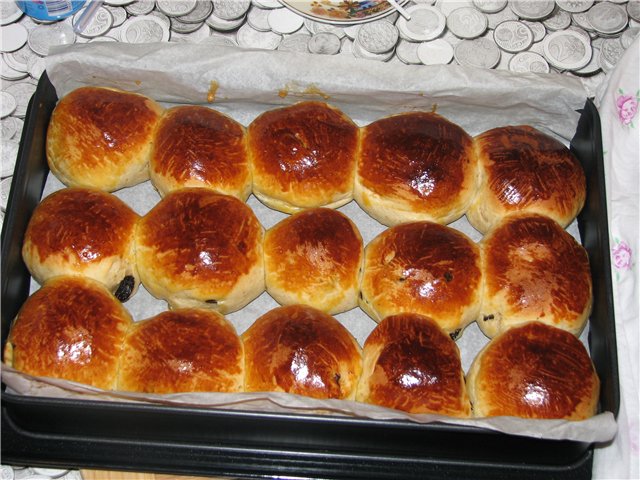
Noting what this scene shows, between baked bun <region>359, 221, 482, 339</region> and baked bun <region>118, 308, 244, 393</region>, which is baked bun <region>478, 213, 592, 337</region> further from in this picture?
baked bun <region>118, 308, 244, 393</region>

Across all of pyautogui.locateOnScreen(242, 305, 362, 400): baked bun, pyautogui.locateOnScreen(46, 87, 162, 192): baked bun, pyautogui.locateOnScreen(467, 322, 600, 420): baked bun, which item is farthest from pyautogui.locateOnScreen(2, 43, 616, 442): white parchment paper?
pyautogui.locateOnScreen(467, 322, 600, 420): baked bun

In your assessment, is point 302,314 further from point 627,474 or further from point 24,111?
point 24,111

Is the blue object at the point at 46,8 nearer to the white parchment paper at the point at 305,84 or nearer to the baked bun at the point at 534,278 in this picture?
the white parchment paper at the point at 305,84

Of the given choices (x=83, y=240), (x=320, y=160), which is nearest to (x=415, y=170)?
(x=320, y=160)

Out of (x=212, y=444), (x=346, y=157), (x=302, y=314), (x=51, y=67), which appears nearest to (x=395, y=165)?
(x=346, y=157)

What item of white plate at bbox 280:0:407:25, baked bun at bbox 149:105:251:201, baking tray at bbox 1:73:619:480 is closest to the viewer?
baking tray at bbox 1:73:619:480

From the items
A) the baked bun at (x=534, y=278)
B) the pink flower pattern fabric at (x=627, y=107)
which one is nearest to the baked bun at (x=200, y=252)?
the baked bun at (x=534, y=278)
